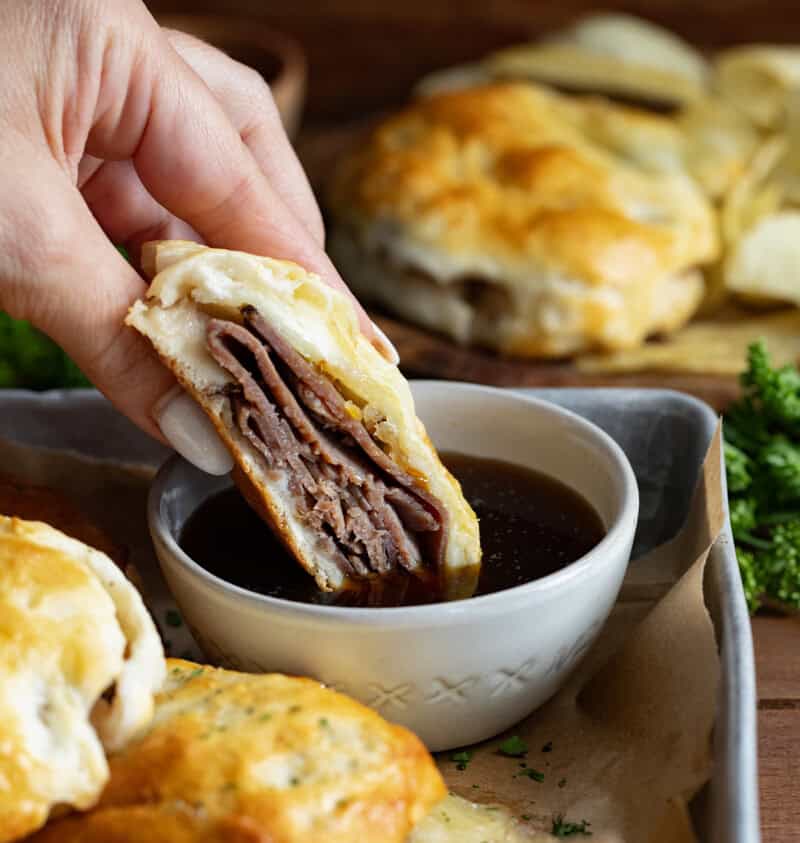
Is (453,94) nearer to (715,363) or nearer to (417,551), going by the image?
(715,363)

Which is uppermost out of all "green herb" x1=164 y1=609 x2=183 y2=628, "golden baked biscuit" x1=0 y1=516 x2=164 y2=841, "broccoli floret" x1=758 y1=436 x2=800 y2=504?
"golden baked biscuit" x1=0 y1=516 x2=164 y2=841

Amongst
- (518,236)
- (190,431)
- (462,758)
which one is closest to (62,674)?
(190,431)

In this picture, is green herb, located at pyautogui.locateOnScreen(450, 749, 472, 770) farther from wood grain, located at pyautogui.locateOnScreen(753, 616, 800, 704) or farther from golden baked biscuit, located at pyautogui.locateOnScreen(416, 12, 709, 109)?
golden baked biscuit, located at pyautogui.locateOnScreen(416, 12, 709, 109)

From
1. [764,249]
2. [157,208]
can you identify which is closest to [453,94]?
[764,249]

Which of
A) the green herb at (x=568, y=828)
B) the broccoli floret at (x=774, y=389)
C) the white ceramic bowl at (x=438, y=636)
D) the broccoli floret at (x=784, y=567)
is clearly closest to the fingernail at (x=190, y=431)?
the white ceramic bowl at (x=438, y=636)

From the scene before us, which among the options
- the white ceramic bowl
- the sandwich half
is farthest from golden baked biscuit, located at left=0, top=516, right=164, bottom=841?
the sandwich half

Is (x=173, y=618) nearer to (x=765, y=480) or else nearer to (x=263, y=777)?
(x=263, y=777)
